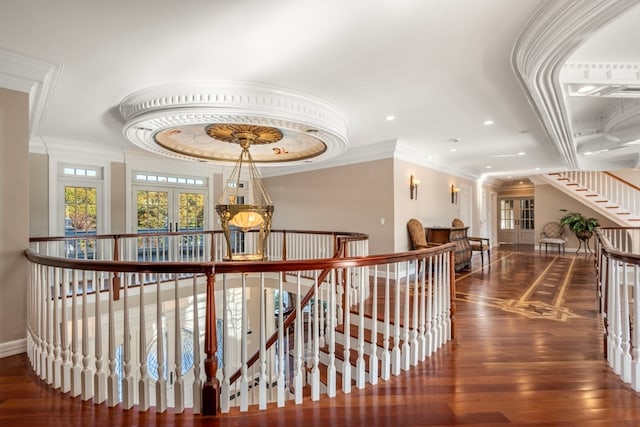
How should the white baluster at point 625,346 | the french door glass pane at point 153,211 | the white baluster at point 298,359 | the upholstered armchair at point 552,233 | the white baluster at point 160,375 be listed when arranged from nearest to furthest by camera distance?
the white baluster at point 160,375 < the white baluster at point 298,359 < the white baluster at point 625,346 < the french door glass pane at point 153,211 < the upholstered armchair at point 552,233

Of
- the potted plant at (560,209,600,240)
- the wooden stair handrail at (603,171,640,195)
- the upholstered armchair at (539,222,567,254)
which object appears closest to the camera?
the wooden stair handrail at (603,171,640,195)

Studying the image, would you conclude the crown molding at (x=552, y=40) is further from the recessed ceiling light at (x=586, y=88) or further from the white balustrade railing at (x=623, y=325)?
the white balustrade railing at (x=623, y=325)

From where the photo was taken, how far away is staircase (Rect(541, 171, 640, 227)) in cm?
817

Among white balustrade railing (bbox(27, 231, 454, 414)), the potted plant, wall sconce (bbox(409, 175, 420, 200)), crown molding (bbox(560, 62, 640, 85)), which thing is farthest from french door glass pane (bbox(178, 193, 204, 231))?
the potted plant

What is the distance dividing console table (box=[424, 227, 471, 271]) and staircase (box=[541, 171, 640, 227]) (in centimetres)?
522

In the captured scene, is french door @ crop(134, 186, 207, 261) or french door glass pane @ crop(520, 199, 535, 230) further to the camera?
french door glass pane @ crop(520, 199, 535, 230)

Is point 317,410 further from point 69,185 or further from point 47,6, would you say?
point 69,185

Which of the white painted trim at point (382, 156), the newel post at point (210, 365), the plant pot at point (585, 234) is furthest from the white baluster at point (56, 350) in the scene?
the plant pot at point (585, 234)

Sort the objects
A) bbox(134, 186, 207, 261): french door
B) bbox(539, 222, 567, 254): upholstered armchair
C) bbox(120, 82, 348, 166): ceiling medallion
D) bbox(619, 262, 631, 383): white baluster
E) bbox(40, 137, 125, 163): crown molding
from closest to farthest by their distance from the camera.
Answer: bbox(619, 262, 631, 383): white baluster < bbox(120, 82, 348, 166): ceiling medallion < bbox(40, 137, 125, 163): crown molding < bbox(134, 186, 207, 261): french door < bbox(539, 222, 567, 254): upholstered armchair

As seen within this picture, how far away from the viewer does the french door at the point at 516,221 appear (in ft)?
39.3

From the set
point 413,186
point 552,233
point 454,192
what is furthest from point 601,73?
point 552,233

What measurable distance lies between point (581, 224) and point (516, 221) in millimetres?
3157

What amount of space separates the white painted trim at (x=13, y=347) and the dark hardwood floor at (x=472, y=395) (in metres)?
0.09

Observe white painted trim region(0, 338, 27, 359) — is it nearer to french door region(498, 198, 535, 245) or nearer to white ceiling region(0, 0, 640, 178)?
white ceiling region(0, 0, 640, 178)
